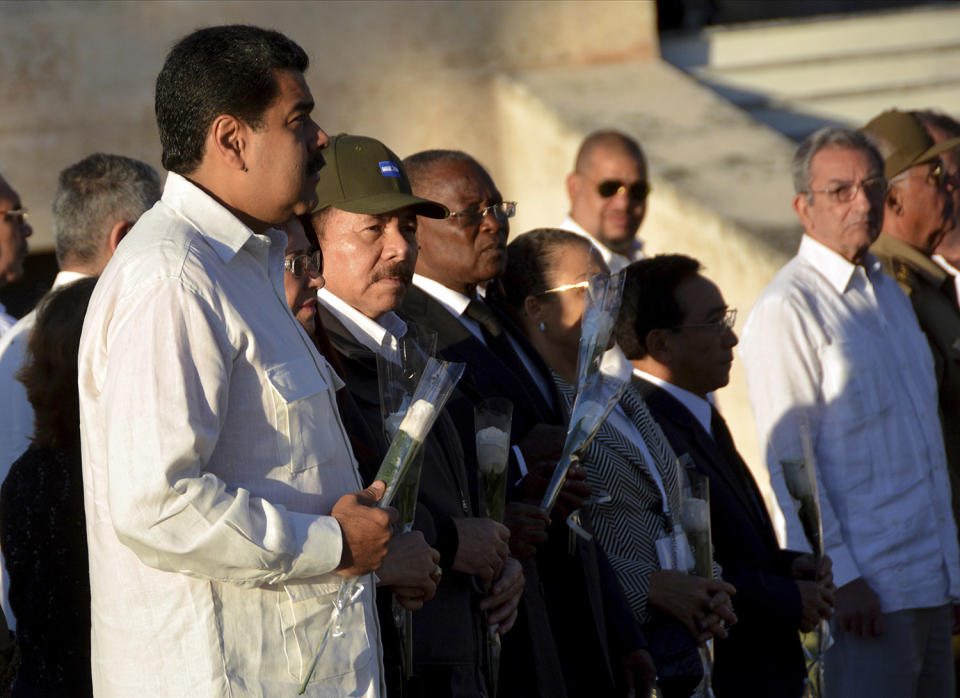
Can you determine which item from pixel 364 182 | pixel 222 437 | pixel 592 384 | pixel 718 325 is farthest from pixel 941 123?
pixel 222 437

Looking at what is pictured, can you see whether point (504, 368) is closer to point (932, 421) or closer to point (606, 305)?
point (606, 305)

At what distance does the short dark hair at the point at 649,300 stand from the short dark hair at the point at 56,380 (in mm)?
2027

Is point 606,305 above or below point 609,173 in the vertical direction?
below

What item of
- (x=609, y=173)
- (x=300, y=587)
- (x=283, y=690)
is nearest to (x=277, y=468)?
(x=300, y=587)

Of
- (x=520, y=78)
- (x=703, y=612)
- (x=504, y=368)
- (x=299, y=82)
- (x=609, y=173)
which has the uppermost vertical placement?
(x=520, y=78)

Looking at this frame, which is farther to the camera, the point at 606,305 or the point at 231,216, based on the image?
the point at 606,305

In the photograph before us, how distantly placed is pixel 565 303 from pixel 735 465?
888 mm

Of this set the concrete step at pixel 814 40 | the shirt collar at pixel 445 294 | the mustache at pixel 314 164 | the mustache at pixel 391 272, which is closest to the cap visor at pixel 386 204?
the mustache at pixel 391 272

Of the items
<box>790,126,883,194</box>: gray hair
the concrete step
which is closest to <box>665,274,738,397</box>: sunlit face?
<box>790,126,883,194</box>: gray hair

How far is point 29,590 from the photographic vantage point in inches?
151

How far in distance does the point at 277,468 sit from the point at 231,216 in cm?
51

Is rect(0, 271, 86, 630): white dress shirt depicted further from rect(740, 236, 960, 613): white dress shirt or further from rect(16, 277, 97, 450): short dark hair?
rect(740, 236, 960, 613): white dress shirt

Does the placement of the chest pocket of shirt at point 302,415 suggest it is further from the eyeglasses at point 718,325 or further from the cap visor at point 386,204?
the eyeglasses at point 718,325

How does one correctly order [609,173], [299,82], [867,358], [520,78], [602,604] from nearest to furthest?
[299,82], [602,604], [867,358], [609,173], [520,78]
